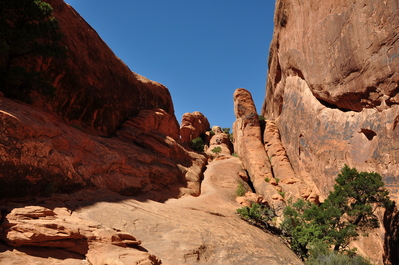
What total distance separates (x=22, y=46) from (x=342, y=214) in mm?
20905

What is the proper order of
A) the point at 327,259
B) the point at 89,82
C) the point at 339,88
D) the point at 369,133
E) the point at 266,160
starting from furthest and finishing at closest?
the point at 266,160 < the point at 89,82 < the point at 339,88 < the point at 369,133 < the point at 327,259

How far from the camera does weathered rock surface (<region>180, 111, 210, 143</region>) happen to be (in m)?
49.3

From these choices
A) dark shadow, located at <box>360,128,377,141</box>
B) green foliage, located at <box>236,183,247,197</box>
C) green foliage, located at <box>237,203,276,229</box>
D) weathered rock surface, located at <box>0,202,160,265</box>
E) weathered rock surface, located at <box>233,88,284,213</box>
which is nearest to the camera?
weathered rock surface, located at <box>0,202,160,265</box>

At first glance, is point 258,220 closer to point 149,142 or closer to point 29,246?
point 149,142

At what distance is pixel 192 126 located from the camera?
167 ft

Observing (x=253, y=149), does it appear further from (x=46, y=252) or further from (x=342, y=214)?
(x=46, y=252)

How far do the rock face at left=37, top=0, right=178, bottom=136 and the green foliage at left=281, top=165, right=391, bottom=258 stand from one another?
17.5 metres

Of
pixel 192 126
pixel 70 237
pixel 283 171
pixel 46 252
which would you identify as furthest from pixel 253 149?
pixel 46 252

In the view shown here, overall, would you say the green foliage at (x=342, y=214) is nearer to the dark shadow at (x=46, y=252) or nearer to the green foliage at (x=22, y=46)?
the dark shadow at (x=46, y=252)

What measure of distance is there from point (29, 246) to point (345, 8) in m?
22.3

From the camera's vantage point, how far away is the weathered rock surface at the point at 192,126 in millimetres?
49281

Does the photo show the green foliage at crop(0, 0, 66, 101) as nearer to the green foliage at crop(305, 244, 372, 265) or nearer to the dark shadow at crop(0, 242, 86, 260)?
the dark shadow at crop(0, 242, 86, 260)

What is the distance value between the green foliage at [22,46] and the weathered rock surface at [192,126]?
3187 centimetres

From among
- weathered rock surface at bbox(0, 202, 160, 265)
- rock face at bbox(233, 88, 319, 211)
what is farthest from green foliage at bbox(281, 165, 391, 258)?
weathered rock surface at bbox(0, 202, 160, 265)
